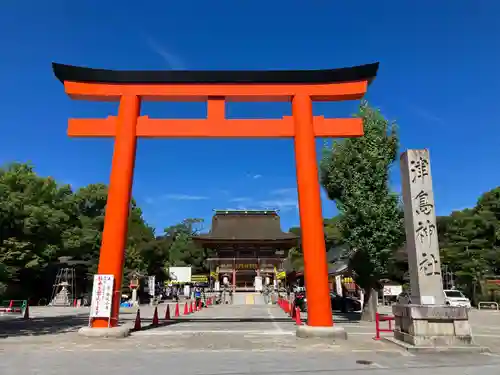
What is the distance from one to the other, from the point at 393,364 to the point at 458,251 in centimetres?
2835

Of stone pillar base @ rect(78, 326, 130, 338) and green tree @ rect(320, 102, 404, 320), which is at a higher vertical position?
green tree @ rect(320, 102, 404, 320)

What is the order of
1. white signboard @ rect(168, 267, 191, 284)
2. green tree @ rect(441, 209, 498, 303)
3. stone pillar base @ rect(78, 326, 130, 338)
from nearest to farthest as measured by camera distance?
stone pillar base @ rect(78, 326, 130, 338) < green tree @ rect(441, 209, 498, 303) < white signboard @ rect(168, 267, 191, 284)

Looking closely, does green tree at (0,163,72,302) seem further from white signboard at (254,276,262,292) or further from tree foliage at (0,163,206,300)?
white signboard at (254,276,262,292)

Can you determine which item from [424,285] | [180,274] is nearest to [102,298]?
[424,285]

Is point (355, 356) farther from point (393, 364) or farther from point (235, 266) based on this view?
point (235, 266)

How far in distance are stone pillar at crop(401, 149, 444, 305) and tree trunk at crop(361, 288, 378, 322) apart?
7017mm

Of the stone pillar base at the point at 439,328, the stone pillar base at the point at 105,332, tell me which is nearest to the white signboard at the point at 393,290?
the stone pillar base at the point at 439,328

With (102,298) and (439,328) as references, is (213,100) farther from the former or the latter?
(439,328)

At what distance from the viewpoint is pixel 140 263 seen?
38656mm

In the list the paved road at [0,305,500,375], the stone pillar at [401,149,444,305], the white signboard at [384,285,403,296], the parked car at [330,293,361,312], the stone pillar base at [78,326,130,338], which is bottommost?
the paved road at [0,305,500,375]

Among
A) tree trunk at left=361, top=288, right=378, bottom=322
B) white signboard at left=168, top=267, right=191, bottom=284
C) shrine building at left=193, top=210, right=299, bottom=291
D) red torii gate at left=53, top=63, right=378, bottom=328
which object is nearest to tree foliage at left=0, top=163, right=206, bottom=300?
white signboard at left=168, top=267, right=191, bottom=284

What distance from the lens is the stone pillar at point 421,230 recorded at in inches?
371

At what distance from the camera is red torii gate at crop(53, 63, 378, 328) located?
12.4m

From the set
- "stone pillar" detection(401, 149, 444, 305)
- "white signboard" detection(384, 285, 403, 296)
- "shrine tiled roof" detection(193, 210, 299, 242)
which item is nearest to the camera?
"stone pillar" detection(401, 149, 444, 305)
